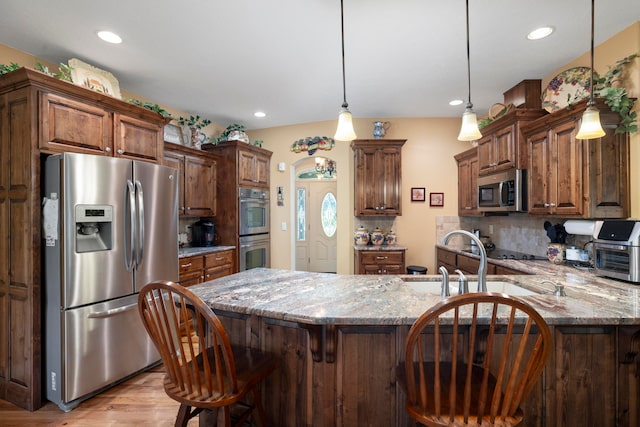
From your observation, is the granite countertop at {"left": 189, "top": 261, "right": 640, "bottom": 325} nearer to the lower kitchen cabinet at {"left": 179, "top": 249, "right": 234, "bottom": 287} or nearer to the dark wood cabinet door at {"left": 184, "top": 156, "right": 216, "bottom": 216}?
the lower kitchen cabinet at {"left": 179, "top": 249, "right": 234, "bottom": 287}

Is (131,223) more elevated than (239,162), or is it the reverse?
(239,162)

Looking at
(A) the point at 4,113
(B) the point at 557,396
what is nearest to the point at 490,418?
(B) the point at 557,396

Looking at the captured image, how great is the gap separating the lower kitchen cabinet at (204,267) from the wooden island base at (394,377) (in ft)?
7.23

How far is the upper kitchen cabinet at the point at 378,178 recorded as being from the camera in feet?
14.6

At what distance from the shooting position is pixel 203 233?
4.23m

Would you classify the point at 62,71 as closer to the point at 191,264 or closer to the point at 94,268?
the point at 94,268

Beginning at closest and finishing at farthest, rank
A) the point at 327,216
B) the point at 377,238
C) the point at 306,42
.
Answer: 1. the point at 306,42
2. the point at 377,238
3. the point at 327,216

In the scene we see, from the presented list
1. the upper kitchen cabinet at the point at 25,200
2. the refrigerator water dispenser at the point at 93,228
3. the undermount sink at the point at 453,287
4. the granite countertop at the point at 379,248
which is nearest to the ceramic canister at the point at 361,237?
the granite countertop at the point at 379,248

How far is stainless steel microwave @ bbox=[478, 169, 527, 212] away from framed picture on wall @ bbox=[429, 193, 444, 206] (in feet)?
3.07

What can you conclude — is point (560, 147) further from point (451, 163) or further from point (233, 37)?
point (233, 37)

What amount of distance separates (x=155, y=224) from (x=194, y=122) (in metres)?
1.96

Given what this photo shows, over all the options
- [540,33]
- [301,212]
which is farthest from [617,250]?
[301,212]

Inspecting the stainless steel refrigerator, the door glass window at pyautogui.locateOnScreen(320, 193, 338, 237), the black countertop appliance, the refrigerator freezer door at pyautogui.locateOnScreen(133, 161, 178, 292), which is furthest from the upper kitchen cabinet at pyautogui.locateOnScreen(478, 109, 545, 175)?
the door glass window at pyautogui.locateOnScreen(320, 193, 338, 237)

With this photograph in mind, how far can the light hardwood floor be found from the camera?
202cm
